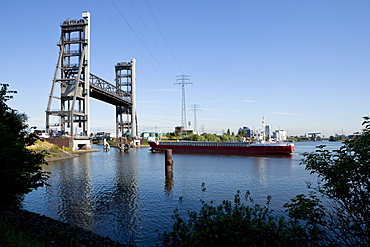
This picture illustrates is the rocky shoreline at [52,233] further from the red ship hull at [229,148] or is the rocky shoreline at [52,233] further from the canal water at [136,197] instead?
the red ship hull at [229,148]

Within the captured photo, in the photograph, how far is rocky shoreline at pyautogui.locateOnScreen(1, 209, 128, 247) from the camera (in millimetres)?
9664

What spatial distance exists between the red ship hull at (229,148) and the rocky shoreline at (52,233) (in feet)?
184

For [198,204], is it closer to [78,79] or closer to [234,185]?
[234,185]

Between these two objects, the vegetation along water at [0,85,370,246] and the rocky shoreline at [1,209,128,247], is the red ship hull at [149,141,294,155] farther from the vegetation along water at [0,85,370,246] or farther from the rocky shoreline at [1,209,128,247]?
the rocky shoreline at [1,209,128,247]

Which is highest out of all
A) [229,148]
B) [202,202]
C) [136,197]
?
[202,202]

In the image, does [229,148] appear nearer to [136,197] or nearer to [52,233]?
[136,197]

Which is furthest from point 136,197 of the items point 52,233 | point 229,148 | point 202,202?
point 229,148

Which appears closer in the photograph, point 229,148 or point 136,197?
point 136,197

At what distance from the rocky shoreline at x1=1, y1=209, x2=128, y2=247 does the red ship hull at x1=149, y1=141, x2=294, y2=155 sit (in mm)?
56048

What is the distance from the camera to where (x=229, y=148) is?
218ft

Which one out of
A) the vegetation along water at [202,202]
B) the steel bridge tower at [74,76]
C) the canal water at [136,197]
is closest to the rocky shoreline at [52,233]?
the vegetation along water at [202,202]

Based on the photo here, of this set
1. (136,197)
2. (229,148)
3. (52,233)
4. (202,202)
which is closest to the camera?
(52,233)

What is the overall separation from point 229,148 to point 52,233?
192ft

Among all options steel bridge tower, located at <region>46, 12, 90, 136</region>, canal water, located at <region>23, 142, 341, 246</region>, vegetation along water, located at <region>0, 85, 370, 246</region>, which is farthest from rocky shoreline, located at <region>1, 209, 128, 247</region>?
steel bridge tower, located at <region>46, 12, 90, 136</region>
